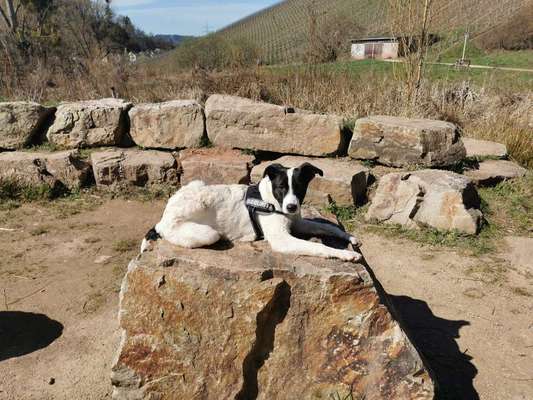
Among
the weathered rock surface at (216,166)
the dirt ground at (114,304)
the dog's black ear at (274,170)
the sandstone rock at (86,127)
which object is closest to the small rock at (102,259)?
the dirt ground at (114,304)

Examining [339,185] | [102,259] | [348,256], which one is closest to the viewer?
[348,256]

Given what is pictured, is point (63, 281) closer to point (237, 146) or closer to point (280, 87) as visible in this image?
point (237, 146)

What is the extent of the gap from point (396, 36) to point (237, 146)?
13.1 ft

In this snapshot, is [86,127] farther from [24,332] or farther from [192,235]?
[192,235]

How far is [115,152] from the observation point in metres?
7.83

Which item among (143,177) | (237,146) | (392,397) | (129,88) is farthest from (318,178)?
(129,88)

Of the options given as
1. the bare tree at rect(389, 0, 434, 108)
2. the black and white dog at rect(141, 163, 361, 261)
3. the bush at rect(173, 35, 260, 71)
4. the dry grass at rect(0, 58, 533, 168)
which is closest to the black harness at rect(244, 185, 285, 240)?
the black and white dog at rect(141, 163, 361, 261)

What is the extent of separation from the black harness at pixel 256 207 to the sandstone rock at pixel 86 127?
5.45 metres

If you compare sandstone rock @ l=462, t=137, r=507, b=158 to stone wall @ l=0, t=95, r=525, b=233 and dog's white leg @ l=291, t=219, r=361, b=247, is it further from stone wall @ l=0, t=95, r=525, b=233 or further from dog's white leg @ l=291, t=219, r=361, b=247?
dog's white leg @ l=291, t=219, r=361, b=247

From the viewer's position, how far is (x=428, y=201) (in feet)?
20.4

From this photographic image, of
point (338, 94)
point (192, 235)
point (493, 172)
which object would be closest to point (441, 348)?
point (192, 235)

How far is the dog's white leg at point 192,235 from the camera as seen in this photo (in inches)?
129

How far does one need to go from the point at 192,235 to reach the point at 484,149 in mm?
6551

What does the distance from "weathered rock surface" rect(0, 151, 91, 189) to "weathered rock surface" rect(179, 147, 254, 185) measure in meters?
1.70
